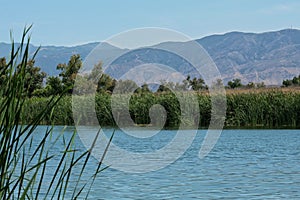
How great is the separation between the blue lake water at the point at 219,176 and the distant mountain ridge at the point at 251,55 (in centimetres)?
10597

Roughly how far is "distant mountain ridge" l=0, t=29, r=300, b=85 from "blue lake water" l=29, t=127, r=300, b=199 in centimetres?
10597

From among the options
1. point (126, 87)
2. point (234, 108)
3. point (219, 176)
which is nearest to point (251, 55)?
point (126, 87)

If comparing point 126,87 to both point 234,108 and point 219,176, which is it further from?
point 219,176

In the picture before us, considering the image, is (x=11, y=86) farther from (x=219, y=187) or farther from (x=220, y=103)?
(x=220, y=103)

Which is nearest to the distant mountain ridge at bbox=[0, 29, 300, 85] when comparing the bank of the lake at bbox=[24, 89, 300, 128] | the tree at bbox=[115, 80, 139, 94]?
the tree at bbox=[115, 80, 139, 94]

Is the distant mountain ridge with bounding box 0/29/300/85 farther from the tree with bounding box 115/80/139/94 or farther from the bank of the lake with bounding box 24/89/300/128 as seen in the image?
the bank of the lake with bounding box 24/89/300/128

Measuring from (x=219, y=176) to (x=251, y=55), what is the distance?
527ft

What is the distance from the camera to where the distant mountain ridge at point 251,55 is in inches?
5288

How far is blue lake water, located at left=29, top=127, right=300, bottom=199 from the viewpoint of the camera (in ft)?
27.6

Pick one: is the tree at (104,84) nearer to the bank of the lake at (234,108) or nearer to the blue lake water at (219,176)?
the bank of the lake at (234,108)

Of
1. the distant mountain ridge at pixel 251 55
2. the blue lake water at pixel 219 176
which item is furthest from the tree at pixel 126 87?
the distant mountain ridge at pixel 251 55

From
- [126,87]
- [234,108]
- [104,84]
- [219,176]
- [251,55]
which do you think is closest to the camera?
[219,176]

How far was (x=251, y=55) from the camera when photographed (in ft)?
552

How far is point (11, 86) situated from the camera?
2.18 metres
